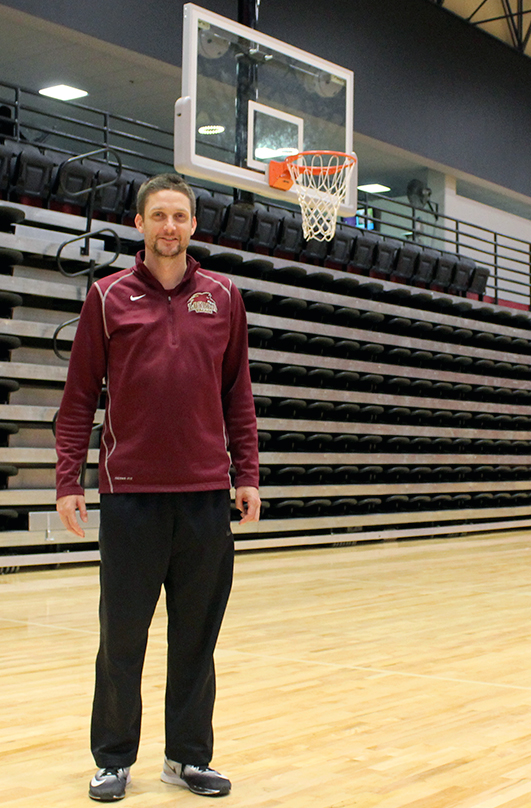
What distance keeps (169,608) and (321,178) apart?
18.1 feet

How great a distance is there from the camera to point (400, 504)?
10688 millimetres

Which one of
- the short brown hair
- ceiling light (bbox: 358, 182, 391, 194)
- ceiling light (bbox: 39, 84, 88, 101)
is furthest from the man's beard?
ceiling light (bbox: 358, 182, 391, 194)

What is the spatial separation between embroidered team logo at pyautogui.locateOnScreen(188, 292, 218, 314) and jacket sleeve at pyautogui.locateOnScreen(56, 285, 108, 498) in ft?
0.77

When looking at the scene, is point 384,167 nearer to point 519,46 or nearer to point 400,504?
point 519,46

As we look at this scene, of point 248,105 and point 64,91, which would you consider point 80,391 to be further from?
point 64,91

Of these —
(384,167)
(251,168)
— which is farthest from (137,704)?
(384,167)

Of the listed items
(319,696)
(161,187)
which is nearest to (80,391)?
(161,187)

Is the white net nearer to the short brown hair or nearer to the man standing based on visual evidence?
the short brown hair

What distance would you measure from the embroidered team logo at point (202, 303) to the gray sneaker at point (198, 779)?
116cm

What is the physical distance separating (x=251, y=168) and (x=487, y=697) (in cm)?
480

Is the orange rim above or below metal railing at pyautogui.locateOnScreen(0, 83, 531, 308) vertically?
below

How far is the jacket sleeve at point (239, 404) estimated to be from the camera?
254 centimetres

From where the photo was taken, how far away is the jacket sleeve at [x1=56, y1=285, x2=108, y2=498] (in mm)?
2412

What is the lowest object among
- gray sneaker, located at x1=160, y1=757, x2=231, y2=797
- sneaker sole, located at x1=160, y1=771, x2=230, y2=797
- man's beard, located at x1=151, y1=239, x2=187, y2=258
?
sneaker sole, located at x1=160, y1=771, x2=230, y2=797
